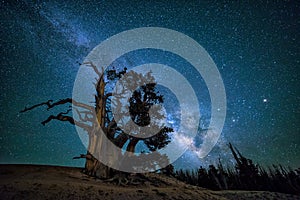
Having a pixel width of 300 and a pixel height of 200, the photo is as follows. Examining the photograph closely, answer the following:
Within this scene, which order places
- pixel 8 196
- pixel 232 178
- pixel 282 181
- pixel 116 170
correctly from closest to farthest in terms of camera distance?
pixel 8 196 < pixel 116 170 < pixel 282 181 < pixel 232 178

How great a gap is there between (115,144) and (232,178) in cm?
1288

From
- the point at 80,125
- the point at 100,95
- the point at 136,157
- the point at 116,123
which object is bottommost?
the point at 136,157

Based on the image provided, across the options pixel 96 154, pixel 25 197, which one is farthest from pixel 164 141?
pixel 25 197

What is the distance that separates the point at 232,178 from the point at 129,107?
13.2 m

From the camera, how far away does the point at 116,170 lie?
11.0 meters

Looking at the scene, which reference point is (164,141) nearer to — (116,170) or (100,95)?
(116,170)

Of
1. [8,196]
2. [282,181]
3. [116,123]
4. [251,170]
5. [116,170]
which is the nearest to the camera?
[8,196]

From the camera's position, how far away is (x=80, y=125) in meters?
11.8

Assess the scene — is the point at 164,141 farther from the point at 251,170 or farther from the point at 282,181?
the point at 282,181

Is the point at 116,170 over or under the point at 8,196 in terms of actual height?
over

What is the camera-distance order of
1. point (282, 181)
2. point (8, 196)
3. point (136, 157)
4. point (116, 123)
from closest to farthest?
point (8, 196), point (136, 157), point (116, 123), point (282, 181)

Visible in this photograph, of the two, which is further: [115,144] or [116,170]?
[115,144]

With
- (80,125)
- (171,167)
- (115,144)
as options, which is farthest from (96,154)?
(171,167)

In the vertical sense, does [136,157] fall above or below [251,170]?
below
